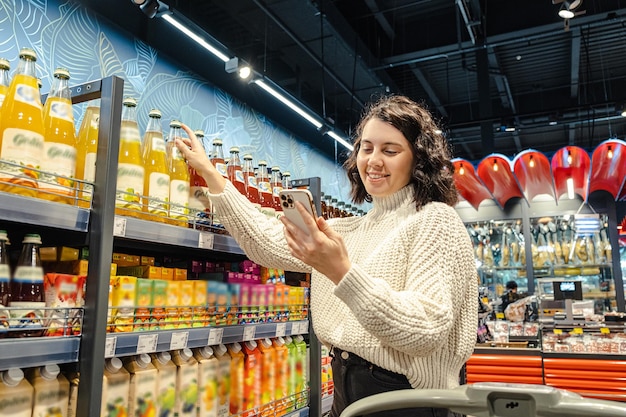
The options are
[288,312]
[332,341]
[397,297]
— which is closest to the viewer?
[397,297]

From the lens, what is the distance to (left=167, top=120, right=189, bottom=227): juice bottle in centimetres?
182

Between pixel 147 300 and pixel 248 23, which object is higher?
pixel 248 23

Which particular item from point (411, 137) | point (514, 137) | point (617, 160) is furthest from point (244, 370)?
point (514, 137)

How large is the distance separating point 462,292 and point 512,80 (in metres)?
8.76

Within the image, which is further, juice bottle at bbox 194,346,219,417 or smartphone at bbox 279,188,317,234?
juice bottle at bbox 194,346,219,417

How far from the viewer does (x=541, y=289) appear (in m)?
6.52

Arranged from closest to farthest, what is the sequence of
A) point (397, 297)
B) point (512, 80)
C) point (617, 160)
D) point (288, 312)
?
point (397, 297)
point (288, 312)
point (617, 160)
point (512, 80)

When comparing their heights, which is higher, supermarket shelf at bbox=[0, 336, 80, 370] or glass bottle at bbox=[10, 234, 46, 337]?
glass bottle at bbox=[10, 234, 46, 337]

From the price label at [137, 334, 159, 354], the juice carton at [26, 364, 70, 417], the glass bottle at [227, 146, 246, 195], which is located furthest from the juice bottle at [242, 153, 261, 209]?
the juice carton at [26, 364, 70, 417]

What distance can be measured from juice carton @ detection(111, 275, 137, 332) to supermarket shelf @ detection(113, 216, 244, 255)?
142 mm

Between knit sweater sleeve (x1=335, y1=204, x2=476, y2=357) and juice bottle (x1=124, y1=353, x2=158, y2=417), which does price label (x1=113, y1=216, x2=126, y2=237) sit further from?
knit sweater sleeve (x1=335, y1=204, x2=476, y2=357)

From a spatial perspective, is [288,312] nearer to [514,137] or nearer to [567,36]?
[567,36]

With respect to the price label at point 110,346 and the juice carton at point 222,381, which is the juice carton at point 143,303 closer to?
the price label at point 110,346

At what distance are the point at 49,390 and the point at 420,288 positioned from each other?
104 cm
